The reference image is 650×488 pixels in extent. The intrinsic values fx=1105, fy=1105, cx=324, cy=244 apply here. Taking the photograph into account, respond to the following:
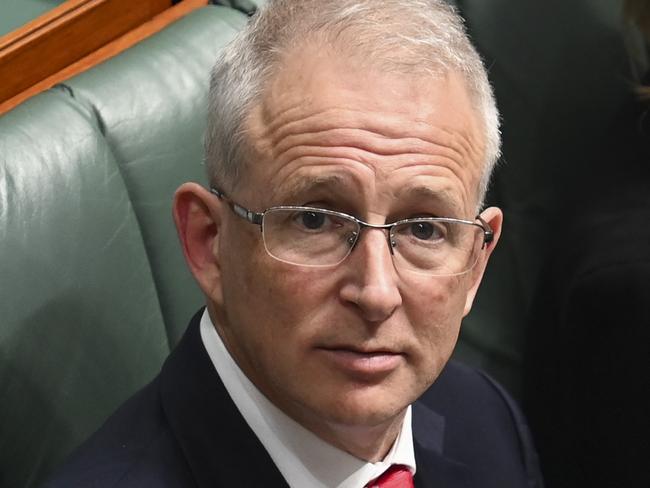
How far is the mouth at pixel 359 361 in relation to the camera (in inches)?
41.6

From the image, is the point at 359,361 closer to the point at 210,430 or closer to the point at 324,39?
the point at 210,430

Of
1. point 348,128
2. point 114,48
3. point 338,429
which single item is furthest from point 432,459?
point 114,48

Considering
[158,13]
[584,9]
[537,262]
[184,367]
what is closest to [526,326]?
[537,262]

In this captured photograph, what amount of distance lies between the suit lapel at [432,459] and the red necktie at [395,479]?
5 cm

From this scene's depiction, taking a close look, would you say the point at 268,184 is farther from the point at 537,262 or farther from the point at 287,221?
the point at 537,262

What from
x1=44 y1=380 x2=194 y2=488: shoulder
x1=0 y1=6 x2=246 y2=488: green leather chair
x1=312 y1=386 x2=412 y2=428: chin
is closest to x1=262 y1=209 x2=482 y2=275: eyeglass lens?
x1=312 y1=386 x2=412 y2=428: chin

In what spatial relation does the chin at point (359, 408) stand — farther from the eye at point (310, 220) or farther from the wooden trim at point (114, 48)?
the wooden trim at point (114, 48)

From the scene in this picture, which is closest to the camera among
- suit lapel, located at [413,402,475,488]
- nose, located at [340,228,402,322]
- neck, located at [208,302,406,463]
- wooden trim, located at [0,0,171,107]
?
nose, located at [340,228,402,322]

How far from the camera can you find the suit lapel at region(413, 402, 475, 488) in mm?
1309

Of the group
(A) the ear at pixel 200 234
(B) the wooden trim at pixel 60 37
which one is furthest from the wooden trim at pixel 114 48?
(A) the ear at pixel 200 234

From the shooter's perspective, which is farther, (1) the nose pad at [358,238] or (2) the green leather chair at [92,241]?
(2) the green leather chair at [92,241]

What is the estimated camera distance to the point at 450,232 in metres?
1.13

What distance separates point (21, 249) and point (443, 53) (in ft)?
1.83

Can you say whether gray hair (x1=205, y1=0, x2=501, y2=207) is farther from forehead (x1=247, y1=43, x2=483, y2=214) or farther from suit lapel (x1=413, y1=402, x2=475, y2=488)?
suit lapel (x1=413, y1=402, x2=475, y2=488)
